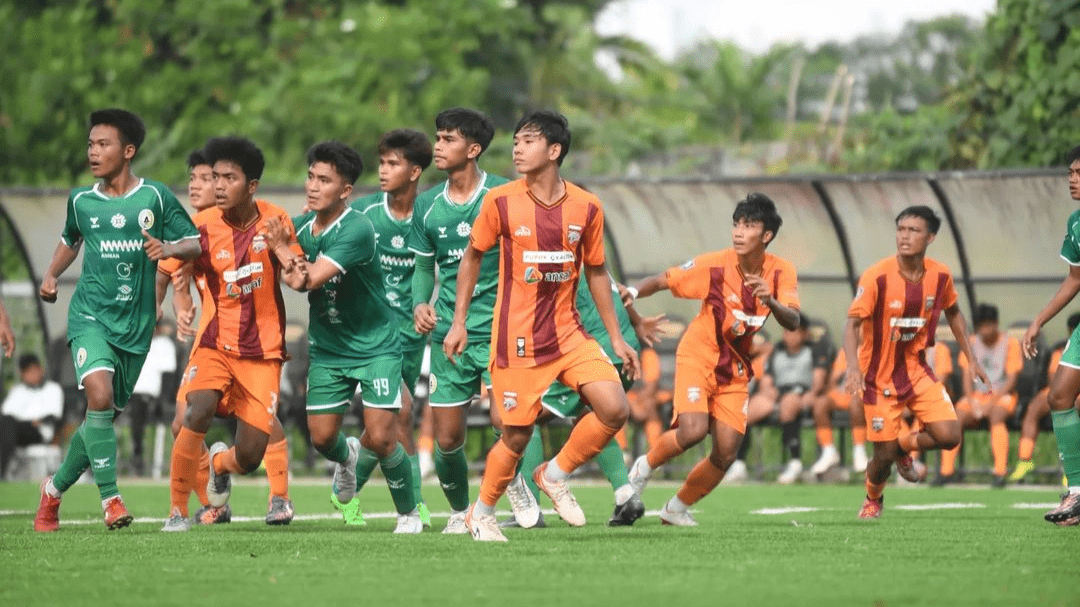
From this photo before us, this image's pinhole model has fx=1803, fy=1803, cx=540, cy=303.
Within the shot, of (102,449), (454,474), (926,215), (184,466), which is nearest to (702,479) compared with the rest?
(454,474)

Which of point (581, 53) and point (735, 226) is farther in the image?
point (581, 53)

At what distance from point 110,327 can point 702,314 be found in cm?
358

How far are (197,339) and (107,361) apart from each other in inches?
20.2

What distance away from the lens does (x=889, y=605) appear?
258 inches

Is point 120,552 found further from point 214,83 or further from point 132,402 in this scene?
point 214,83

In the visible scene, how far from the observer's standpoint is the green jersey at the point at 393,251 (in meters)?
11.0

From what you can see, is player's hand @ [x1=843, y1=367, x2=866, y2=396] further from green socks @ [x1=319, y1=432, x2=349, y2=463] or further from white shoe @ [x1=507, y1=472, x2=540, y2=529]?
green socks @ [x1=319, y1=432, x2=349, y2=463]

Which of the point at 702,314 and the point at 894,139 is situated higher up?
the point at 894,139

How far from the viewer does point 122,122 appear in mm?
10289

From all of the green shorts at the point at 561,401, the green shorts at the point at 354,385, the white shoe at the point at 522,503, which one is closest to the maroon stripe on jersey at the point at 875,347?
the green shorts at the point at 561,401

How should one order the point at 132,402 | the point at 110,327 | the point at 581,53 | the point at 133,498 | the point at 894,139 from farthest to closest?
the point at 581,53, the point at 894,139, the point at 132,402, the point at 133,498, the point at 110,327

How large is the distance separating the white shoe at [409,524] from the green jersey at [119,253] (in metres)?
1.80

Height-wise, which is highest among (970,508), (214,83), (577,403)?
(214,83)

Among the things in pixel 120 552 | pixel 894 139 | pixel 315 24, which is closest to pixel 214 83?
pixel 315 24
